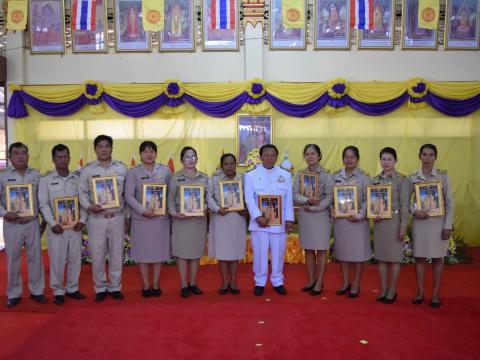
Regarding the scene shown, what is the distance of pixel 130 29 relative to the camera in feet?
27.1

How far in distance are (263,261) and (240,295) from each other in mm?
452

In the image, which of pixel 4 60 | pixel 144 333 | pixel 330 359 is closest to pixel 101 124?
pixel 4 60

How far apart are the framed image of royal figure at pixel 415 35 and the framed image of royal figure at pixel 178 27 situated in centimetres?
399

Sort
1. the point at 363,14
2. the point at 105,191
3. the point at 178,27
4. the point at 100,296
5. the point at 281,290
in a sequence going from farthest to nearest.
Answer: the point at 178,27 < the point at 363,14 < the point at 281,290 < the point at 100,296 < the point at 105,191

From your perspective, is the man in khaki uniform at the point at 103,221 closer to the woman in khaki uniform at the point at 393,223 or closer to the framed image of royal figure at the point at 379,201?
the framed image of royal figure at the point at 379,201

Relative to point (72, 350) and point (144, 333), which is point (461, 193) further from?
point (72, 350)

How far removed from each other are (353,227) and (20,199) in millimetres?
3382

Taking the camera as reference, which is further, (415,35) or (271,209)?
(415,35)

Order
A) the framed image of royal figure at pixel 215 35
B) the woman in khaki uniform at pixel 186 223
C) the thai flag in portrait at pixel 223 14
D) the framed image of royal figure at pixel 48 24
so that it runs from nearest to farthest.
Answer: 1. the woman in khaki uniform at pixel 186 223
2. the thai flag in portrait at pixel 223 14
3. the framed image of royal figure at pixel 215 35
4. the framed image of royal figure at pixel 48 24

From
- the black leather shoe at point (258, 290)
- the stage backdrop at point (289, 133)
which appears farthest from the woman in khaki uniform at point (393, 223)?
the stage backdrop at point (289, 133)

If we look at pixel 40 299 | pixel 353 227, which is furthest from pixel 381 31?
pixel 40 299

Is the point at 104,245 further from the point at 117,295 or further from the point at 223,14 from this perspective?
the point at 223,14

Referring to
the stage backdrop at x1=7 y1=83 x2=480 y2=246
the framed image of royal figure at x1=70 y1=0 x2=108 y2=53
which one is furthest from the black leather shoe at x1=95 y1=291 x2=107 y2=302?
the framed image of royal figure at x1=70 y1=0 x2=108 y2=53

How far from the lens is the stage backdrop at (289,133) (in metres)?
8.29
